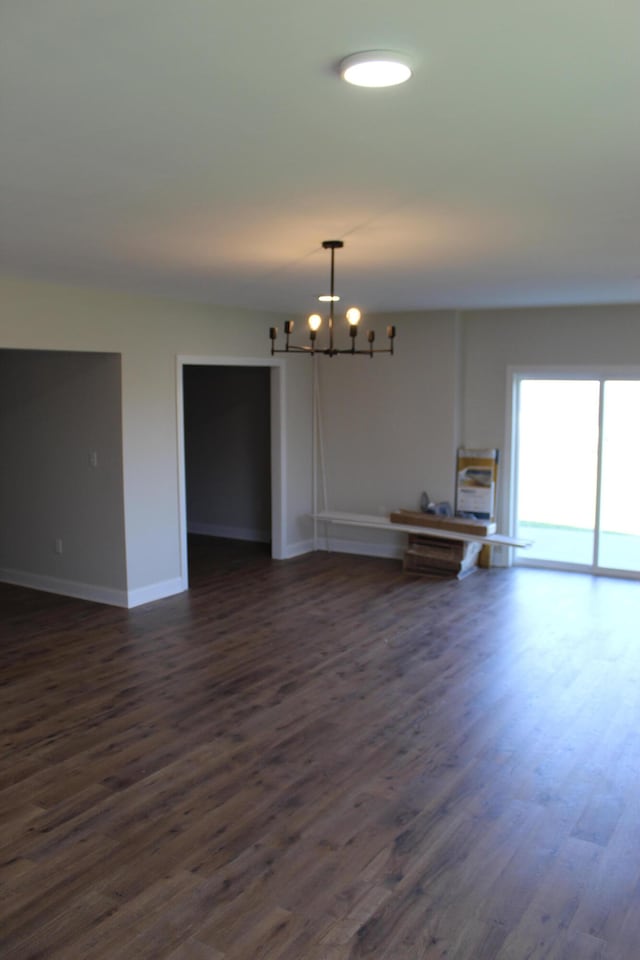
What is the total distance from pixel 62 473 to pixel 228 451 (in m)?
3.01

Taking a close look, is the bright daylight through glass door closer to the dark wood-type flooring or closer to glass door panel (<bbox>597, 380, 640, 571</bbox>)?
glass door panel (<bbox>597, 380, 640, 571</bbox>)

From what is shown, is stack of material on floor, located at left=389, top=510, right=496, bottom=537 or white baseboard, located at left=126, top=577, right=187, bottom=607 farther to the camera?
stack of material on floor, located at left=389, top=510, right=496, bottom=537

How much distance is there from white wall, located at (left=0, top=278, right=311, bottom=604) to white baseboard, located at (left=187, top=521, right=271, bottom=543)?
242 centimetres

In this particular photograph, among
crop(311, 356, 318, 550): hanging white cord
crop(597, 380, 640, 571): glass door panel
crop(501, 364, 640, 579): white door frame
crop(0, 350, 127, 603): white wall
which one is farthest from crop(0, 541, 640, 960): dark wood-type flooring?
crop(311, 356, 318, 550): hanging white cord

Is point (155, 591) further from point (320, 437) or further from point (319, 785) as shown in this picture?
point (319, 785)

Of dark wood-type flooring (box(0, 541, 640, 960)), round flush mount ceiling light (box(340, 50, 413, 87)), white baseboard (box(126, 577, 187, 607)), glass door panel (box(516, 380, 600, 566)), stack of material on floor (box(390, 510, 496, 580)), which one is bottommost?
dark wood-type flooring (box(0, 541, 640, 960))

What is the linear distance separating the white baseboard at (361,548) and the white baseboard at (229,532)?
2.80 ft

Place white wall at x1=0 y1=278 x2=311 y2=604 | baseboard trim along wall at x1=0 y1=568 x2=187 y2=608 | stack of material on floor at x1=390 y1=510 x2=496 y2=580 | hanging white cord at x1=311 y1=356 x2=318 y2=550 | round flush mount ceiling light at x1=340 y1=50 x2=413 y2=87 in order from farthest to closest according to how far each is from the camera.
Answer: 1. hanging white cord at x1=311 y1=356 x2=318 y2=550
2. stack of material on floor at x1=390 y1=510 x2=496 y2=580
3. baseboard trim along wall at x1=0 y1=568 x2=187 y2=608
4. white wall at x1=0 y1=278 x2=311 y2=604
5. round flush mount ceiling light at x1=340 y1=50 x2=413 y2=87

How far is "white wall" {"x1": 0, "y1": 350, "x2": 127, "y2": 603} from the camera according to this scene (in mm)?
6520

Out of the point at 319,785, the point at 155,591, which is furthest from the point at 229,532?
the point at 319,785

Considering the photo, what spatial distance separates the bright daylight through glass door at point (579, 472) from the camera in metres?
7.61

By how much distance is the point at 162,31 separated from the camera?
1704mm

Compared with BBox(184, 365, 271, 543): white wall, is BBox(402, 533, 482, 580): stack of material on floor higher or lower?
lower

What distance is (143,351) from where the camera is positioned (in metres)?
6.57
